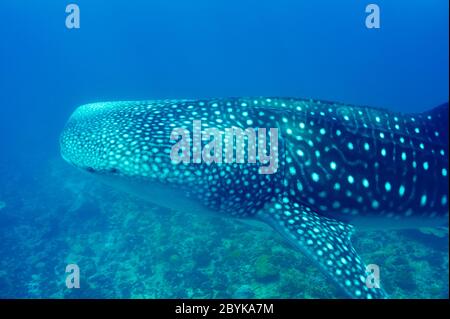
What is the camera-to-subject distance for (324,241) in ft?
15.4

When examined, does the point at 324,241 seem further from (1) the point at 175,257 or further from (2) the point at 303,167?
(1) the point at 175,257

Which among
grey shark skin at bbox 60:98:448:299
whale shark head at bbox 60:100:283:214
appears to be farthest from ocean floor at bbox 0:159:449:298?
whale shark head at bbox 60:100:283:214

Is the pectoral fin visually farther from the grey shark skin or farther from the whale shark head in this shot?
the whale shark head

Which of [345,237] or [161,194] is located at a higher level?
[161,194]

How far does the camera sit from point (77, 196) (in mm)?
17969

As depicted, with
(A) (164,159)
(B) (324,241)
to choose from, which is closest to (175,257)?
(A) (164,159)

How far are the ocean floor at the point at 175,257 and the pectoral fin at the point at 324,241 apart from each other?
4.84 feet

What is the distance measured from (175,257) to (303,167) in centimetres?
635

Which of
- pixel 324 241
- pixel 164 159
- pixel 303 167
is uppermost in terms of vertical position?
pixel 164 159

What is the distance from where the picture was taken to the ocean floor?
8.14m

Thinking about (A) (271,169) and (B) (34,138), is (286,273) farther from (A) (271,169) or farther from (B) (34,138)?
(B) (34,138)

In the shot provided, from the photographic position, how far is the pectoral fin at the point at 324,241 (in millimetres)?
4383

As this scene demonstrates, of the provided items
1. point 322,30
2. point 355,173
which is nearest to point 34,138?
point 355,173
